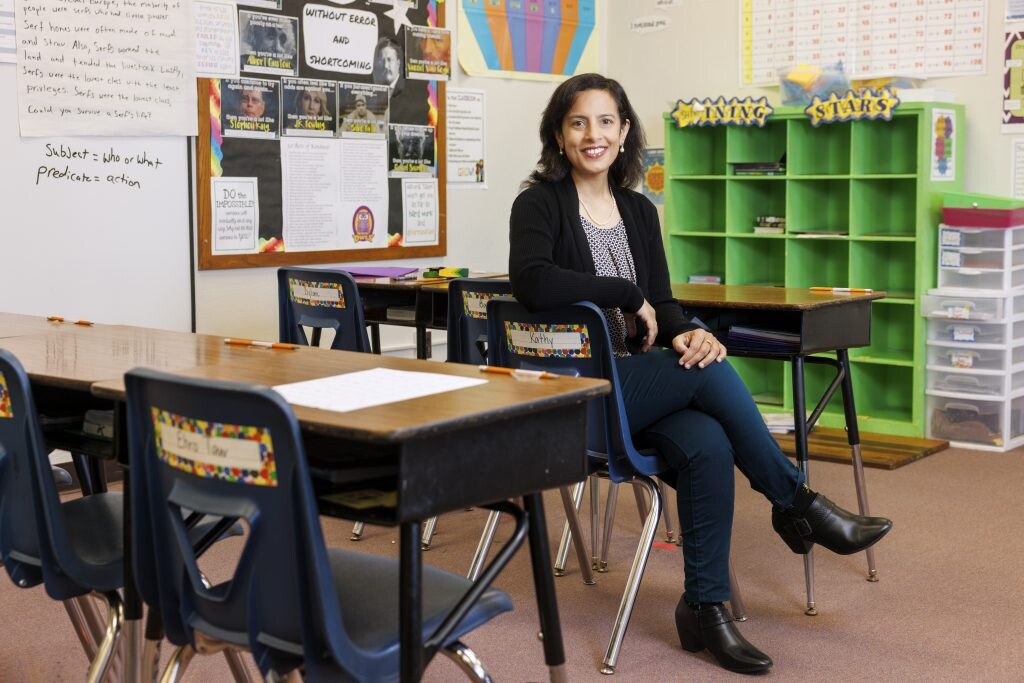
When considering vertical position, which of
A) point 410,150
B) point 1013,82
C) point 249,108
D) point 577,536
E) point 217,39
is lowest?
point 577,536

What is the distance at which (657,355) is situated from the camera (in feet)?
9.15

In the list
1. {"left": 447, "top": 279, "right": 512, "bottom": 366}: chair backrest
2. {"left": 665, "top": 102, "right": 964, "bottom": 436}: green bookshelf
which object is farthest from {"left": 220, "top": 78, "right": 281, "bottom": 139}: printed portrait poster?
{"left": 665, "top": 102, "right": 964, "bottom": 436}: green bookshelf

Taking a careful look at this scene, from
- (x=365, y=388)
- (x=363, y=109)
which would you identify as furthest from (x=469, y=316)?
(x=363, y=109)

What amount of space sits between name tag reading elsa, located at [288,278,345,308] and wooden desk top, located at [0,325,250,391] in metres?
0.86

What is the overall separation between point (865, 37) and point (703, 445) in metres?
3.49

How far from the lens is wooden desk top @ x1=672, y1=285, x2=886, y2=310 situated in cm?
311

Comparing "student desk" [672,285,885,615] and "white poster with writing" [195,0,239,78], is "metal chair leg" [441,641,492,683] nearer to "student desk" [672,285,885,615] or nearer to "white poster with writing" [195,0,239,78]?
"student desk" [672,285,885,615]

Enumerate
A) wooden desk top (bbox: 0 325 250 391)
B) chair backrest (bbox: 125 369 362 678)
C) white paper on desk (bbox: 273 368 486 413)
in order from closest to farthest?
1. chair backrest (bbox: 125 369 362 678)
2. white paper on desk (bbox: 273 368 486 413)
3. wooden desk top (bbox: 0 325 250 391)

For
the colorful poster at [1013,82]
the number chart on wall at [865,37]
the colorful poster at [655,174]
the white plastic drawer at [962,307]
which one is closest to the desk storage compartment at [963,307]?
the white plastic drawer at [962,307]

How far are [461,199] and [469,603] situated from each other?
13.7 feet

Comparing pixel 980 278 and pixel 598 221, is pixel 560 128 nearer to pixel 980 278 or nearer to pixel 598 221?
pixel 598 221

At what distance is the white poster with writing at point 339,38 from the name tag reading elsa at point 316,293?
1.58 metres

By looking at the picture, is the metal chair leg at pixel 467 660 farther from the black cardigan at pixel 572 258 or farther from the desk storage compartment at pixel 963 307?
the desk storage compartment at pixel 963 307

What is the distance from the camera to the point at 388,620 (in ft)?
5.54
